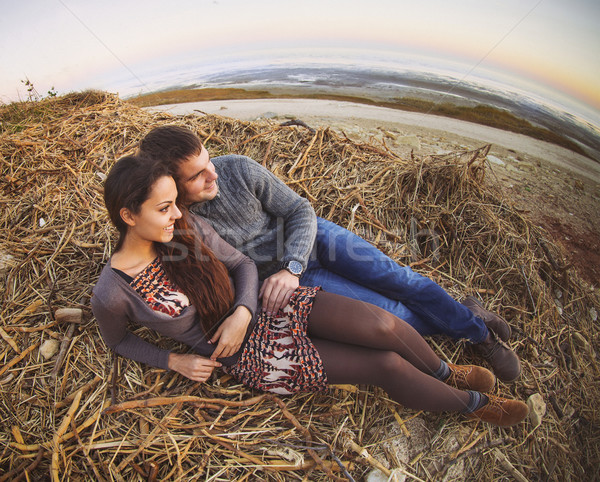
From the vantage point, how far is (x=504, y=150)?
387 cm

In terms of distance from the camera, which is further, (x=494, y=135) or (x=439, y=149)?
(x=494, y=135)

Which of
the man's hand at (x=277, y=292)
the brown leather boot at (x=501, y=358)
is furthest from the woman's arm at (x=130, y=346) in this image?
the brown leather boot at (x=501, y=358)

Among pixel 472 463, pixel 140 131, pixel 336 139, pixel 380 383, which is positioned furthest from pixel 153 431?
pixel 336 139

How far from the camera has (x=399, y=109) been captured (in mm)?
4809

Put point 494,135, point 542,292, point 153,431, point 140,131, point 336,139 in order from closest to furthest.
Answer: point 153,431 → point 542,292 → point 140,131 → point 336,139 → point 494,135

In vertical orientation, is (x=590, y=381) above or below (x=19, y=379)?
above

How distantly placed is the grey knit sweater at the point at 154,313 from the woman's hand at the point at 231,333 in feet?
0.15

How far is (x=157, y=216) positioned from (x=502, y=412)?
1860 mm

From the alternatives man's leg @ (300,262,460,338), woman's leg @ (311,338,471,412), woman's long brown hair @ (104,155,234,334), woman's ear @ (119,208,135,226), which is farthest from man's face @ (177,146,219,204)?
woman's leg @ (311,338,471,412)

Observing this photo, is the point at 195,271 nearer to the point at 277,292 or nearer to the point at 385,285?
the point at 277,292

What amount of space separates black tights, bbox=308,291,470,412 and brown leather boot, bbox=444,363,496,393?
0.36 feet

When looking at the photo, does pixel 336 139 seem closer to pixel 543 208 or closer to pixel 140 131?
pixel 140 131

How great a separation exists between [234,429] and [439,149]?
4.04m

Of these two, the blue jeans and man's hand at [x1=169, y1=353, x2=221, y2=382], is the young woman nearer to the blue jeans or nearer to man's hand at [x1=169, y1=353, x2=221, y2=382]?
man's hand at [x1=169, y1=353, x2=221, y2=382]
